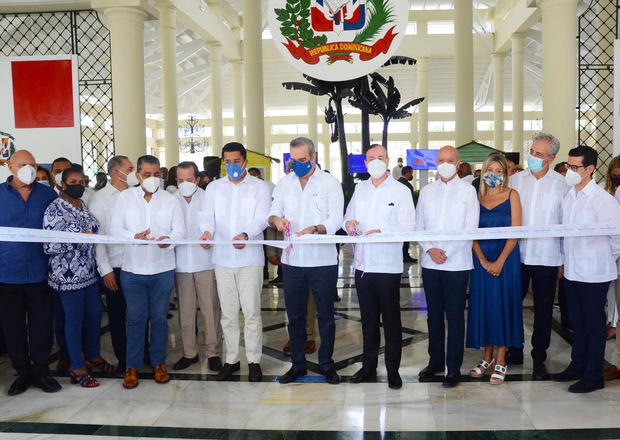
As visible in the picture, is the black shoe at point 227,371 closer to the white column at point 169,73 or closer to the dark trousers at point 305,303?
the dark trousers at point 305,303

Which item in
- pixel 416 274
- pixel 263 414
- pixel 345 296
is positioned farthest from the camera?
pixel 416 274

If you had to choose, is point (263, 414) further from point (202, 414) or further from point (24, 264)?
point (24, 264)

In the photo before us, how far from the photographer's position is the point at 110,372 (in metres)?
4.18

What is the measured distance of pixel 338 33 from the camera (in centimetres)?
460

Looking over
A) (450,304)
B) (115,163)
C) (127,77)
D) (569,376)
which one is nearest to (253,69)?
(127,77)

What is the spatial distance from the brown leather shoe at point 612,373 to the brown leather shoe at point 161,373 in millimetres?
2963

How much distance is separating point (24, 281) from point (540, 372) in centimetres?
348

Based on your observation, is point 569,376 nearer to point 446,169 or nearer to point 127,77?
point 446,169

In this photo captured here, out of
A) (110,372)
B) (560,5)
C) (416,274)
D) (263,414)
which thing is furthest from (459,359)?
(560,5)

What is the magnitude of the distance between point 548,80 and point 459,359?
16.1 feet

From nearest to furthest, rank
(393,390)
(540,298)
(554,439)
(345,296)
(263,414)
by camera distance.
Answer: (554,439), (263,414), (393,390), (540,298), (345,296)

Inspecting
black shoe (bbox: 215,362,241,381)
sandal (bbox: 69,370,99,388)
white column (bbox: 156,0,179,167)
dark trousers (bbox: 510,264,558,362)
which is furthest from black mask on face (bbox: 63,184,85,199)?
white column (bbox: 156,0,179,167)

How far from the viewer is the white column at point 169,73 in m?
12.7

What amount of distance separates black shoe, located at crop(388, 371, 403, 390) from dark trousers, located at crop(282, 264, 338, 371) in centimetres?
41
